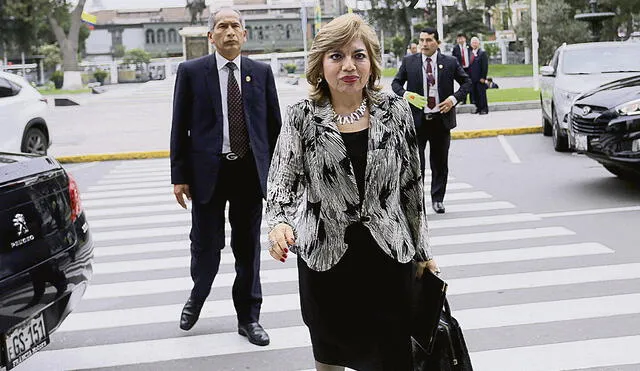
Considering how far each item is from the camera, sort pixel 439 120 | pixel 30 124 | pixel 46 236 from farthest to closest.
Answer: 1. pixel 30 124
2. pixel 439 120
3. pixel 46 236

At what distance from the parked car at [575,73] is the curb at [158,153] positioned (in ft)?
4.01

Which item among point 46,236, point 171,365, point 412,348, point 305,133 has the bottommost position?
point 171,365

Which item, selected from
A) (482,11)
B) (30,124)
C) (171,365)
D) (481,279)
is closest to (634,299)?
(481,279)

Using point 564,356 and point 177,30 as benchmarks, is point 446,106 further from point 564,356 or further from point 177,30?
point 177,30

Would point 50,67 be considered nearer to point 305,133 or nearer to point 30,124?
point 30,124

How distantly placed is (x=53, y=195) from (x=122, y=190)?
8.09 m

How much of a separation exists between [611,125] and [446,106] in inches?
72.0

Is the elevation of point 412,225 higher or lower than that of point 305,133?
lower

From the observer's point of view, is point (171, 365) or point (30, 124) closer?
point (171, 365)

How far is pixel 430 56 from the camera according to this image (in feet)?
30.5

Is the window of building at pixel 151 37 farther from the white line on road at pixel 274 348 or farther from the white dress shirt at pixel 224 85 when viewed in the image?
the white dress shirt at pixel 224 85

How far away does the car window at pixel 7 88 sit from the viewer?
13305 mm

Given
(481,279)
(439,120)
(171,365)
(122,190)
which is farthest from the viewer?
(122,190)

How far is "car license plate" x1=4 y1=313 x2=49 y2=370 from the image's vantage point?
397 centimetres
